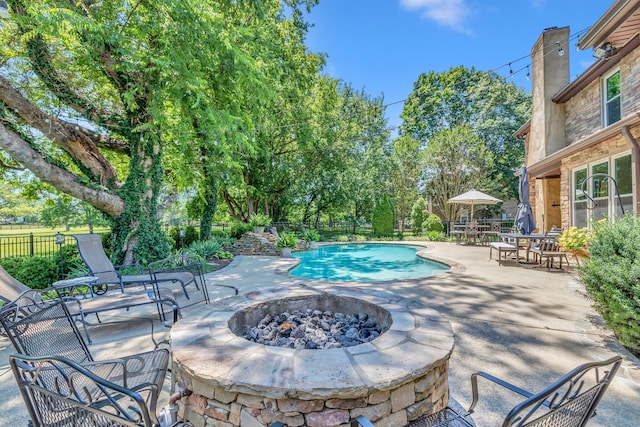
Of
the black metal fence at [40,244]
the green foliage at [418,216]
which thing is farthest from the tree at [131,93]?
the green foliage at [418,216]

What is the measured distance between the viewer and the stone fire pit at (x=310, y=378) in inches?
59.9

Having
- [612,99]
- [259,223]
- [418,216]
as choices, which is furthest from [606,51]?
[418,216]

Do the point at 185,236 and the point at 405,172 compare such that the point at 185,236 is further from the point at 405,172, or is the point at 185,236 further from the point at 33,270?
the point at 405,172

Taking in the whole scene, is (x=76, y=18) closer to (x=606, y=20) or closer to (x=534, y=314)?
(x=534, y=314)

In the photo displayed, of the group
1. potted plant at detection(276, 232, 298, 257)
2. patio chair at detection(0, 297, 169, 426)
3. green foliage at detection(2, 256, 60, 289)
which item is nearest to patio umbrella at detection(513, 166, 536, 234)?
potted plant at detection(276, 232, 298, 257)

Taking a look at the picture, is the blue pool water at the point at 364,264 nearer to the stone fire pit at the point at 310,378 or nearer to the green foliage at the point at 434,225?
the green foliage at the point at 434,225

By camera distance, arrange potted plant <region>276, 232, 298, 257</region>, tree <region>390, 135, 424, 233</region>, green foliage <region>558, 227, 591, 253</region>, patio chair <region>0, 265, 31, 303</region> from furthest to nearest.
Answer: tree <region>390, 135, 424, 233</region>, potted plant <region>276, 232, 298, 257</region>, green foliage <region>558, 227, 591, 253</region>, patio chair <region>0, 265, 31, 303</region>

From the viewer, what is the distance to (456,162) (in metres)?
17.9

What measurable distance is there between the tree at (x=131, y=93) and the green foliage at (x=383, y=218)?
10.3m

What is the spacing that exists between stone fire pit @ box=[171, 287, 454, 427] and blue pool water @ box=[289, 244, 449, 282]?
5046mm

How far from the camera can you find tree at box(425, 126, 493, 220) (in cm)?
1758

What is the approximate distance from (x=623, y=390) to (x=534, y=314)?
1.80 metres

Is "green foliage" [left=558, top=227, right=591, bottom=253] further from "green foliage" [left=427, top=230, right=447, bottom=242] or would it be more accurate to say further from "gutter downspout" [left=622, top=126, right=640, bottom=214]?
"green foliage" [left=427, top=230, right=447, bottom=242]

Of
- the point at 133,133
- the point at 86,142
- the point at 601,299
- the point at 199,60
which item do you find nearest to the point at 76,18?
the point at 199,60
